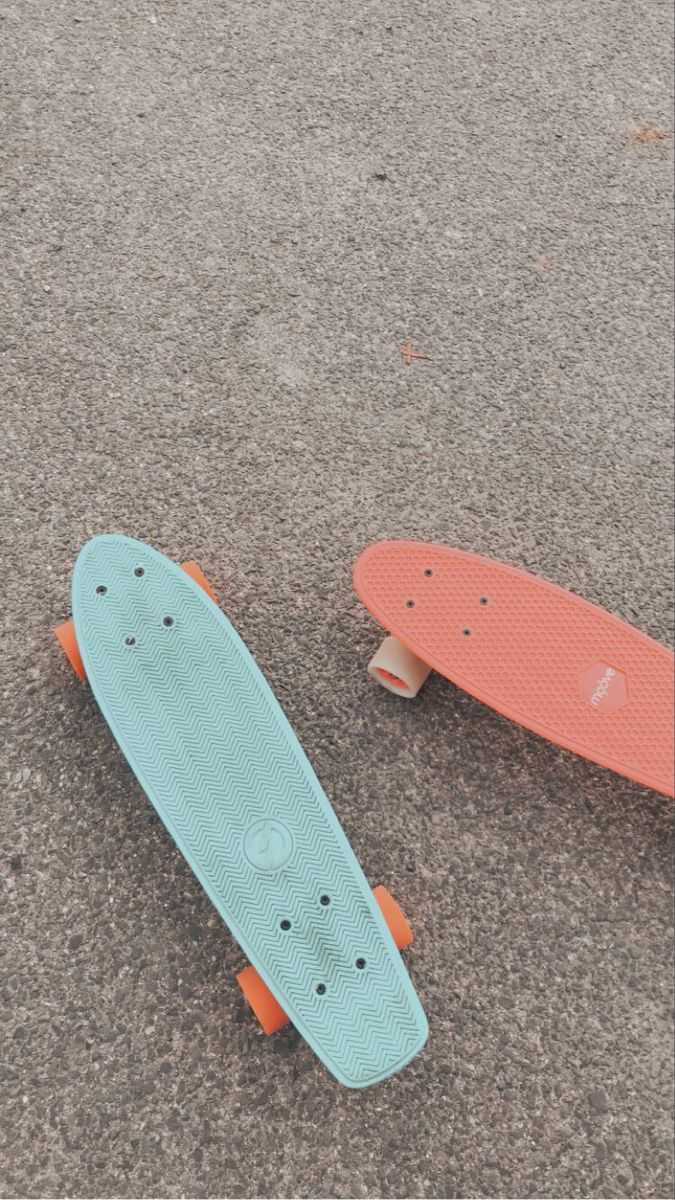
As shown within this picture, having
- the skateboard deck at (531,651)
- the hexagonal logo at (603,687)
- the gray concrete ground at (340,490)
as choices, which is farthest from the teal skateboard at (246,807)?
the hexagonal logo at (603,687)

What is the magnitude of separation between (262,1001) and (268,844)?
8.0 inches

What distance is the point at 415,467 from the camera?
1.55 m

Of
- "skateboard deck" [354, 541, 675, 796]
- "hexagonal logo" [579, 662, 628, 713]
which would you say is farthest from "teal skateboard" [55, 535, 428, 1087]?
"hexagonal logo" [579, 662, 628, 713]

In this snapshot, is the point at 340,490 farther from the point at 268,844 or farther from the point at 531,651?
the point at 268,844

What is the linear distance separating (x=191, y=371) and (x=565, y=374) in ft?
2.34

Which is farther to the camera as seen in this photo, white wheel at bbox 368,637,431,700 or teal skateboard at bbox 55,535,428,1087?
white wheel at bbox 368,637,431,700

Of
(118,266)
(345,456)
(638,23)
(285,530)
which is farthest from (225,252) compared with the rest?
(638,23)

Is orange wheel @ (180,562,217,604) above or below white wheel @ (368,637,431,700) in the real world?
above

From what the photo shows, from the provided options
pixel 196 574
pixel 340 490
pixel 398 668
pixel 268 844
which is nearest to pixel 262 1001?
pixel 268 844

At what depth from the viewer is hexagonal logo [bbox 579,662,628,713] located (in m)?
1.36

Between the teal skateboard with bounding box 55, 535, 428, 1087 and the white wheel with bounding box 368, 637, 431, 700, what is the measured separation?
0.68 feet

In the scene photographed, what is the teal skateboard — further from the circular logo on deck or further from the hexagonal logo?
the hexagonal logo

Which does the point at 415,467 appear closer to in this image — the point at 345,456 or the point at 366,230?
the point at 345,456

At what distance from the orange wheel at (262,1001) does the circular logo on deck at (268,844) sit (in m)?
0.14
